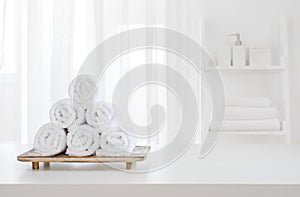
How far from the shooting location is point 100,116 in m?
0.89

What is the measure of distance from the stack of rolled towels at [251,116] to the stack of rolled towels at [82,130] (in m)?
1.23

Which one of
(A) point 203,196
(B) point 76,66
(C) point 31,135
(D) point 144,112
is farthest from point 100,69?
(A) point 203,196

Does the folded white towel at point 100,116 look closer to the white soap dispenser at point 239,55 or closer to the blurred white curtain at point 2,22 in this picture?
the white soap dispenser at point 239,55

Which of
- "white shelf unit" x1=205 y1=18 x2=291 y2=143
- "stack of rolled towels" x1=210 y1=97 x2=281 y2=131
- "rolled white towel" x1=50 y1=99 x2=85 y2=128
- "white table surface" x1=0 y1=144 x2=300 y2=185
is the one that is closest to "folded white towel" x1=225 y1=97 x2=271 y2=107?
"stack of rolled towels" x1=210 y1=97 x2=281 y2=131

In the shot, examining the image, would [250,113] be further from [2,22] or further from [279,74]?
[2,22]

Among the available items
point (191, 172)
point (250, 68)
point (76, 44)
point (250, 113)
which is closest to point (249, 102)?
point (250, 113)

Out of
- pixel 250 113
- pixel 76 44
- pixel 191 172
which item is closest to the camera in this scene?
pixel 191 172

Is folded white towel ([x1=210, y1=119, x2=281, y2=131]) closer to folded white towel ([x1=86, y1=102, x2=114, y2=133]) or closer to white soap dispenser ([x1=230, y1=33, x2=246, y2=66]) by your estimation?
white soap dispenser ([x1=230, y1=33, x2=246, y2=66])

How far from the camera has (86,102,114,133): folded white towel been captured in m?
0.88

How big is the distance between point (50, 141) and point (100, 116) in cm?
11

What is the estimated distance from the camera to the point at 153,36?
2209 millimetres

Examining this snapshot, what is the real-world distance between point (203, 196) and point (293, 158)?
1.18ft

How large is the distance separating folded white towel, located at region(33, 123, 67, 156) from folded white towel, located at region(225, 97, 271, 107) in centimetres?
131

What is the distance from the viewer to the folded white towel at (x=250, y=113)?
2039 millimetres
